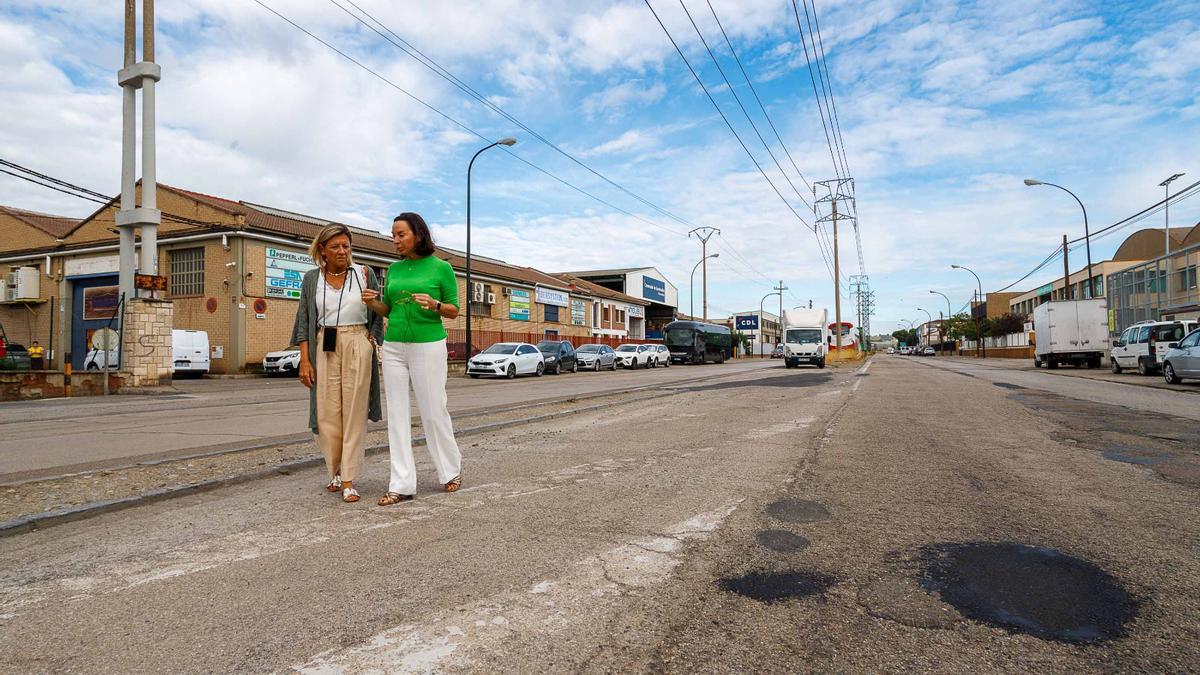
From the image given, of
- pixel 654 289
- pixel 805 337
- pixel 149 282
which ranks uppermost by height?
pixel 654 289

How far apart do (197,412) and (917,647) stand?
11.8 m

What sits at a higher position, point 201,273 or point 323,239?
point 201,273

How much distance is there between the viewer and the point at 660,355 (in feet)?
138

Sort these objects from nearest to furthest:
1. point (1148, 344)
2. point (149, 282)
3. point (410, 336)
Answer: point (410, 336) → point (149, 282) → point (1148, 344)

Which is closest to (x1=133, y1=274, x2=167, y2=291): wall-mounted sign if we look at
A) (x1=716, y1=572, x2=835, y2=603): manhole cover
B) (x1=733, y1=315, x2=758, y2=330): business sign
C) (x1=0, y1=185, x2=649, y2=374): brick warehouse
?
(x1=0, y1=185, x2=649, y2=374): brick warehouse

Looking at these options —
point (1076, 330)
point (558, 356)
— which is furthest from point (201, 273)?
point (1076, 330)

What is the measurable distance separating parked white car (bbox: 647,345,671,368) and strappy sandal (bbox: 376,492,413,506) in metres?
36.7

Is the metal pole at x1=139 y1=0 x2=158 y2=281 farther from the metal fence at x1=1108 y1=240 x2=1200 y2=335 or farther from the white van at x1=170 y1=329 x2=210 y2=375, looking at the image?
the metal fence at x1=1108 y1=240 x2=1200 y2=335

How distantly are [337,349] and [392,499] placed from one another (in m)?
1.04

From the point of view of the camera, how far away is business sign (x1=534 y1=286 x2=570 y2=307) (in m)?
44.3

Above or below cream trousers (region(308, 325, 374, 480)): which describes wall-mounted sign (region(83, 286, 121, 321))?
above

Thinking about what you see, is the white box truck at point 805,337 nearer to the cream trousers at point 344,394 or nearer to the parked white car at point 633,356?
the parked white car at point 633,356

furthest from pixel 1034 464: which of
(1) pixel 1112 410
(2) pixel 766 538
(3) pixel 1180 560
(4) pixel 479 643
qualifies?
(1) pixel 1112 410

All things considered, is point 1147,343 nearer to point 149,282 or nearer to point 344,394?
point 344,394
